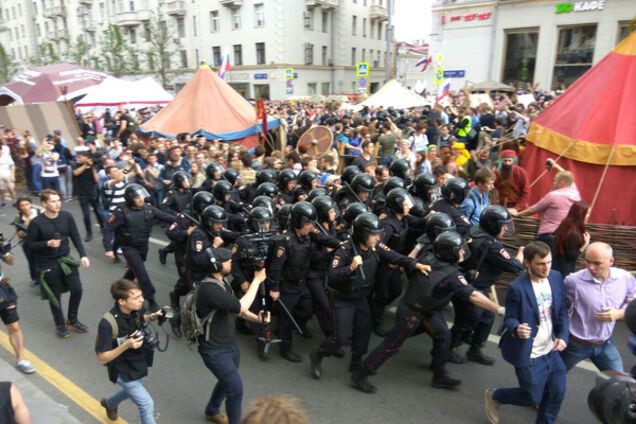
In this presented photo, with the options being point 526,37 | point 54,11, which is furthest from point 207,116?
point 54,11

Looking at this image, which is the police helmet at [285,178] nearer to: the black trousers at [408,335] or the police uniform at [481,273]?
the police uniform at [481,273]

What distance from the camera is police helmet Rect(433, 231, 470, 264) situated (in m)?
4.12

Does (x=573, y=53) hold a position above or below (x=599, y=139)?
above

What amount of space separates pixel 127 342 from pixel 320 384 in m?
2.11

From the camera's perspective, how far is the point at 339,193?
7035 mm

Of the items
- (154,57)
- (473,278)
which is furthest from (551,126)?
(154,57)

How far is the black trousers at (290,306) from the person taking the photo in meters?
5.24

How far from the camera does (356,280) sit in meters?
4.54

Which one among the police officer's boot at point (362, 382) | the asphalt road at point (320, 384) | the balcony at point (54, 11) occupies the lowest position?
the asphalt road at point (320, 384)

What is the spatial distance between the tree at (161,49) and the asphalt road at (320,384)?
1596 inches

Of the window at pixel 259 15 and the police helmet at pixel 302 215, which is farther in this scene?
the window at pixel 259 15

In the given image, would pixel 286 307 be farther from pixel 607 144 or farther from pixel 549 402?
pixel 607 144

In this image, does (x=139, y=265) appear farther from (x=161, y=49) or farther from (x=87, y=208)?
(x=161, y=49)

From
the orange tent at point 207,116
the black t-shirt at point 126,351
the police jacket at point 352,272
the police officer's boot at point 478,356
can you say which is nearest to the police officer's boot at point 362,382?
the police jacket at point 352,272
